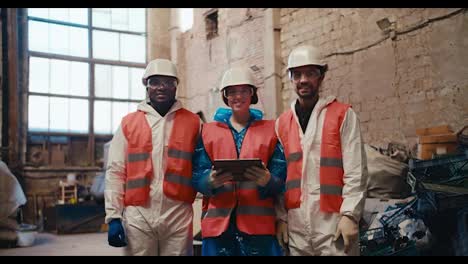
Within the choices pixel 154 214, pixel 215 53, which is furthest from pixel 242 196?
pixel 215 53

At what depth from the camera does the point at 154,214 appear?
2.94m

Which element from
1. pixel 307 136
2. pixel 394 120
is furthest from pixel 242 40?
pixel 307 136

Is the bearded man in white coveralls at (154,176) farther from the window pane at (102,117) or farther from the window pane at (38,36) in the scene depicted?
the window pane at (38,36)

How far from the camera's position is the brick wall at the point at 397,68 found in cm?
471

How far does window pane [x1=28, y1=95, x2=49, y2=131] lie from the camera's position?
11.2 meters

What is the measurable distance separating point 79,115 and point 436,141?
380 inches

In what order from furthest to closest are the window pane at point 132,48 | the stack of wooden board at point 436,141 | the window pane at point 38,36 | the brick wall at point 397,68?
the window pane at point 132,48 → the window pane at point 38,36 → the brick wall at point 397,68 → the stack of wooden board at point 436,141

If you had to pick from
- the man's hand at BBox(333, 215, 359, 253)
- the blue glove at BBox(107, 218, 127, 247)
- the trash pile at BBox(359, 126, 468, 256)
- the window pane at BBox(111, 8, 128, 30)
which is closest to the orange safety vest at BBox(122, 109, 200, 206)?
the blue glove at BBox(107, 218, 127, 247)

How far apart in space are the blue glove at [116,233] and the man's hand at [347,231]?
4.56ft

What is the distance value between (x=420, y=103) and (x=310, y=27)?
7.25 feet

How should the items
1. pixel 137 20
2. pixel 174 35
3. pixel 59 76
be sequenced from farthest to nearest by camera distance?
1. pixel 137 20
2. pixel 59 76
3. pixel 174 35

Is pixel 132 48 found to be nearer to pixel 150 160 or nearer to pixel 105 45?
pixel 105 45

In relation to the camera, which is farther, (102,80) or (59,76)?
(102,80)

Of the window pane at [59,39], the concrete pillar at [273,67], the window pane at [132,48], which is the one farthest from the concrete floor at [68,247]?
the window pane at [132,48]
